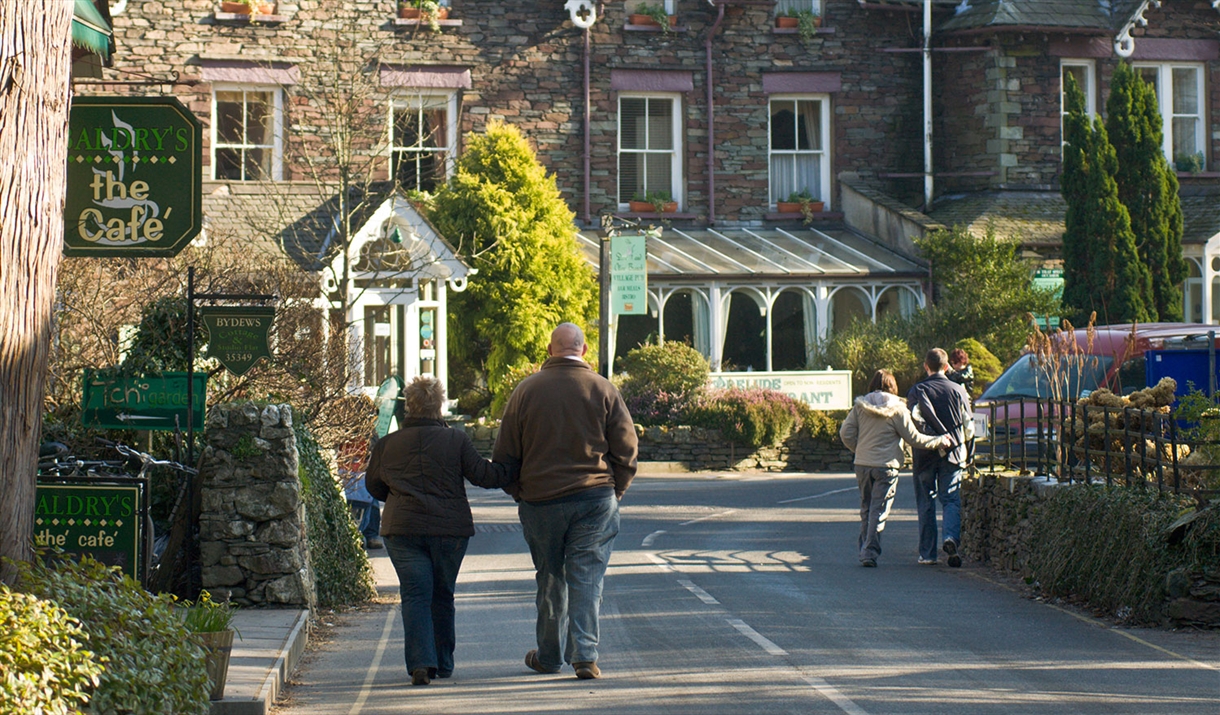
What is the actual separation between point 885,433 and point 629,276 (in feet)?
40.6

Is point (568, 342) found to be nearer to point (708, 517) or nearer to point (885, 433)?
point (885, 433)

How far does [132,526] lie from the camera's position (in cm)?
837

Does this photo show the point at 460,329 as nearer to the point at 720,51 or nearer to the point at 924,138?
the point at 720,51

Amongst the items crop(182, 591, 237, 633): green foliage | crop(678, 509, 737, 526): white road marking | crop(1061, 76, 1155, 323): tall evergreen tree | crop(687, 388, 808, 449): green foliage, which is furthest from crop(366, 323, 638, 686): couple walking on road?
crop(1061, 76, 1155, 323): tall evergreen tree

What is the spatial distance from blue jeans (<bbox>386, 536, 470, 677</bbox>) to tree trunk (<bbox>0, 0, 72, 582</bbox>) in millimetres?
2317

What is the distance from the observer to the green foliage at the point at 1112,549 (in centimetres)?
989

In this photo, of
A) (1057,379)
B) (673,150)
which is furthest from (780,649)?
(673,150)

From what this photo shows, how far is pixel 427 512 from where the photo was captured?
26.9 ft

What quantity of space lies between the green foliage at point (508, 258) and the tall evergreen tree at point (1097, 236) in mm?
9244

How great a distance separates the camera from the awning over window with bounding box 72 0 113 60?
10586 mm

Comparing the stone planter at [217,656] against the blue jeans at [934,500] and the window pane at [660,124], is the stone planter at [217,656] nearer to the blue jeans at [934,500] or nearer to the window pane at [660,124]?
the blue jeans at [934,500]

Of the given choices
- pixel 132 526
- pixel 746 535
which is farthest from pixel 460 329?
pixel 132 526

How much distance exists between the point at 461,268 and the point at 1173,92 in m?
17.1

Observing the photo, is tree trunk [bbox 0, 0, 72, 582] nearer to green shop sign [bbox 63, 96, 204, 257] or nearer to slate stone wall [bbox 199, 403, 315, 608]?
green shop sign [bbox 63, 96, 204, 257]
